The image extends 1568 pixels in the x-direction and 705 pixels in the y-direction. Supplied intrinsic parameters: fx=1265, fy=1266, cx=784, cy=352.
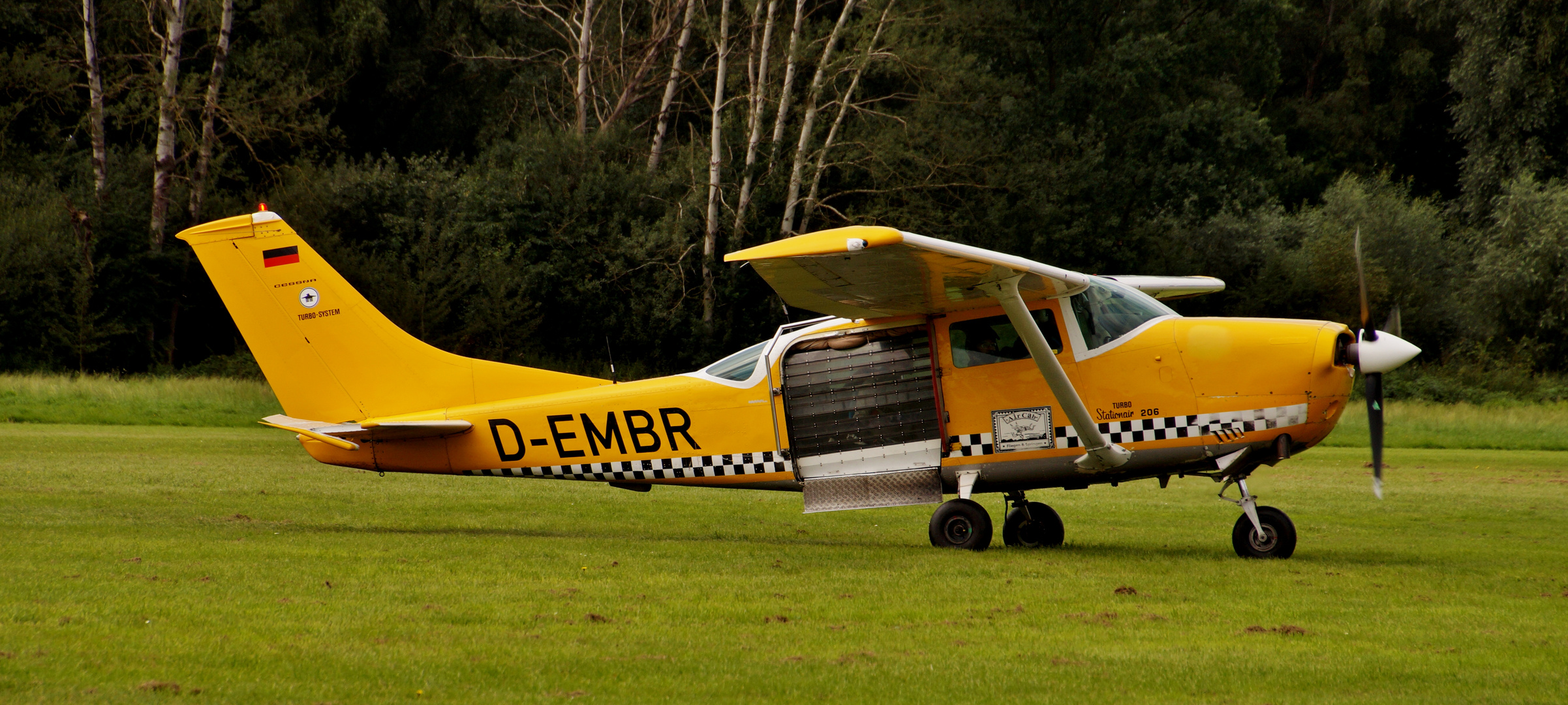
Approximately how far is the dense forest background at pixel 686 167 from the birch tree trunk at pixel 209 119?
0.13 metres

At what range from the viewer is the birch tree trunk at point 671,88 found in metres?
37.8

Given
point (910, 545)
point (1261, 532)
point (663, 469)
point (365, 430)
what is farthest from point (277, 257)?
point (1261, 532)

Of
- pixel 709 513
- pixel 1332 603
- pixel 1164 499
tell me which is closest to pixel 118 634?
pixel 1332 603

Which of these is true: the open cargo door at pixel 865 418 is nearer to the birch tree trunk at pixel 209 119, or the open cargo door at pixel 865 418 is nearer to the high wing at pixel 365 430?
the high wing at pixel 365 430

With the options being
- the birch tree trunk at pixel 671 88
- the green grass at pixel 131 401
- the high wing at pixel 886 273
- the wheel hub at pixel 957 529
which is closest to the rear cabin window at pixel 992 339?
the high wing at pixel 886 273

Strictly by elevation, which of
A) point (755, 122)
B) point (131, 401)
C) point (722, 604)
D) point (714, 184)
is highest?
point (755, 122)

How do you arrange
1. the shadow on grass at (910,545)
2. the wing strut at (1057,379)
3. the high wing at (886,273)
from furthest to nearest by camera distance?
the shadow on grass at (910,545), the wing strut at (1057,379), the high wing at (886,273)

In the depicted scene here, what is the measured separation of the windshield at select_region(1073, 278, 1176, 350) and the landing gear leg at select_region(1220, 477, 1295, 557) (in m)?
1.56

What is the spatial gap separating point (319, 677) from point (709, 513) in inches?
350

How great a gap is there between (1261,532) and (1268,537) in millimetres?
83

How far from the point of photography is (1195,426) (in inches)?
420

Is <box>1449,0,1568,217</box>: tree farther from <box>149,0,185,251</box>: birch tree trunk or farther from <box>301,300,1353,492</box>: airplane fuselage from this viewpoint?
<box>149,0,185,251</box>: birch tree trunk

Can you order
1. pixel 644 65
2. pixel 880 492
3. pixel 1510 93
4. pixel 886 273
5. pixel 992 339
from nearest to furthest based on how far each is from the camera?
1. pixel 886 273
2. pixel 992 339
3. pixel 880 492
4. pixel 644 65
5. pixel 1510 93

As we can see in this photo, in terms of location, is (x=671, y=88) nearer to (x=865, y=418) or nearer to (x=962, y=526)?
(x=865, y=418)
